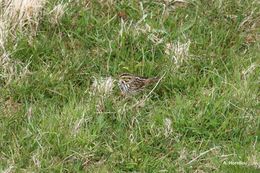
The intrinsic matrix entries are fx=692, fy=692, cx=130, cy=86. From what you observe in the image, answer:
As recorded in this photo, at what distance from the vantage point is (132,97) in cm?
577

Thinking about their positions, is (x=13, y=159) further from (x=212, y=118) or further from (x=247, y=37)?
(x=247, y=37)

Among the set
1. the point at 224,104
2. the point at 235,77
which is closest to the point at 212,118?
the point at 224,104

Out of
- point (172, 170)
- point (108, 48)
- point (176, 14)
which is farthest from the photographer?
point (176, 14)

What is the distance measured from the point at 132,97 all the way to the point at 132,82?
125mm

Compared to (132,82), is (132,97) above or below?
below

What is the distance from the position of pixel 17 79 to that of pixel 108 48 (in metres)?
0.87

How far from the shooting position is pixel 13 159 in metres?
5.23

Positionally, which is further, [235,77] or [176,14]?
[176,14]

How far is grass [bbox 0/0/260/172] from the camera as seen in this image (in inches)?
208

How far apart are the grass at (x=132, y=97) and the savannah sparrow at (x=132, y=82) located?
0.06 m

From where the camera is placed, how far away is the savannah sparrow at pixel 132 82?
5.76 metres

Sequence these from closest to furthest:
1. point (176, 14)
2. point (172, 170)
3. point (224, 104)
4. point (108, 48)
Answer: point (172, 170)
point (224, 104)
point (108, 48)
point (176, 14)

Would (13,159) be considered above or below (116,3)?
below

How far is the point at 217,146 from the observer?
5.36 m
